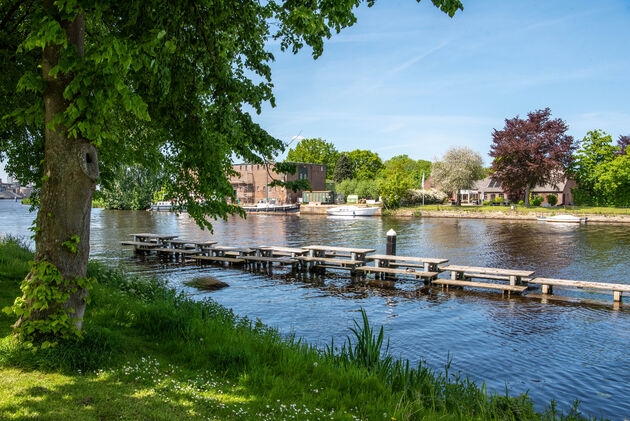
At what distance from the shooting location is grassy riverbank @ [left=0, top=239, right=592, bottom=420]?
4.55 m

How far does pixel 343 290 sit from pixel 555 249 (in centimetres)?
1951

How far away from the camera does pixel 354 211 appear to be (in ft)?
220

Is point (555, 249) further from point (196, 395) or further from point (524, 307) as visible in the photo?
point (196, 395)

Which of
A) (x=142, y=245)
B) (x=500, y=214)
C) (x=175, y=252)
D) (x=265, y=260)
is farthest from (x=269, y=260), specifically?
(x=500, y=214)

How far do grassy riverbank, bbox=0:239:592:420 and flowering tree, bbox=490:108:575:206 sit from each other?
61.5 meters

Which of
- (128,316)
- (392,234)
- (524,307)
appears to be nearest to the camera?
(128,316)

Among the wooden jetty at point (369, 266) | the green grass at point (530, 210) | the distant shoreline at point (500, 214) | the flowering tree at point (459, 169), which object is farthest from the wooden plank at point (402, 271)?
the flowering tree at point (459, 169)

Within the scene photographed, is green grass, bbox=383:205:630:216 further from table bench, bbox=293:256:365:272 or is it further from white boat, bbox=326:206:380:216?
table bench, bbox=293:256:365:272

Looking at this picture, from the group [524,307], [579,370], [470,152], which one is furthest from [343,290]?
[470,152]

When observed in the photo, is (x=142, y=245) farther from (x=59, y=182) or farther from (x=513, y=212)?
(x=513, y=212)

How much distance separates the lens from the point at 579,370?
9094 mm

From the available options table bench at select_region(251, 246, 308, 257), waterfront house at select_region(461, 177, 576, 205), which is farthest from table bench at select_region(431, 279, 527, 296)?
waterfront house at select_region(461, 177, 576, 205)

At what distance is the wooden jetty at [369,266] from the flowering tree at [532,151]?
4659 cm

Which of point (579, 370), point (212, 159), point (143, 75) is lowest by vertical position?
point (579, 370)
